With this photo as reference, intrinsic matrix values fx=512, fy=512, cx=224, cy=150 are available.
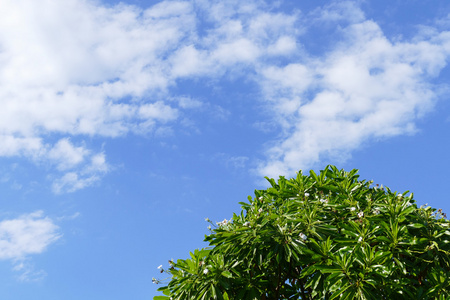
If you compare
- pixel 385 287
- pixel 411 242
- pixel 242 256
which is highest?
pixel 242 256

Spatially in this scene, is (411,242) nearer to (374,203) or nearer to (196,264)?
(374,203)

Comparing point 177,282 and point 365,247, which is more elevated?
point 177,282

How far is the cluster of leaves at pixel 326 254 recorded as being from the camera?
6.96 metres

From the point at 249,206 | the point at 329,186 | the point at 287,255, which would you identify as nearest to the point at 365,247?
the point at 287,255

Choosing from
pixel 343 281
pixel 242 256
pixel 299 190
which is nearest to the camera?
pixel 343 281

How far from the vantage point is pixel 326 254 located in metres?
7.25

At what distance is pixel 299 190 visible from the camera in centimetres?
859

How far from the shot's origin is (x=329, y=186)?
28.3 ft

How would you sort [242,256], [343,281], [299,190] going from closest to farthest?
[343,281] < [242,256] < [299,190]

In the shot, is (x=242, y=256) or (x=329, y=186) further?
(x=329, y=186)

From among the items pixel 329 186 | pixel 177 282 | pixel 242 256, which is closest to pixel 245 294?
pixel 242 256

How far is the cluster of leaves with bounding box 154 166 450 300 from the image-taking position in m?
6.96

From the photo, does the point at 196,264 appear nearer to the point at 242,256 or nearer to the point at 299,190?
the point at 242,256

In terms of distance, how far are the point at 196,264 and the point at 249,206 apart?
1640 millimetres
